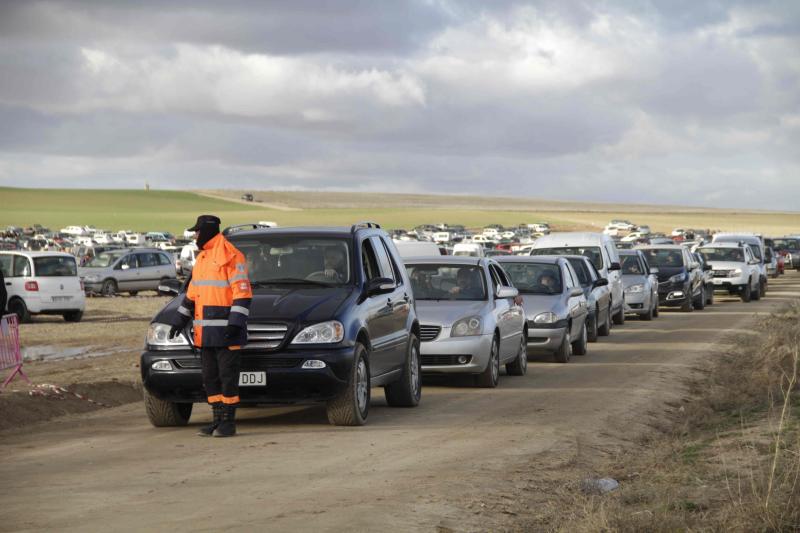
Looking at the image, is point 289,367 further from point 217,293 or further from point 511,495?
point 511,495

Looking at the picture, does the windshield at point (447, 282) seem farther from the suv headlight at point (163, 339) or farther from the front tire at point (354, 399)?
the suv headlight at point (163, 339)

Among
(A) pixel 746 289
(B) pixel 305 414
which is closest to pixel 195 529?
(B) pixel 305 414

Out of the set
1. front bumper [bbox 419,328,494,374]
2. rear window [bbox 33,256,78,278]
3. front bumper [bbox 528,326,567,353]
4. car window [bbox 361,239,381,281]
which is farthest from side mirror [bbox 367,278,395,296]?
rear window [bbox 33,256,78,278]

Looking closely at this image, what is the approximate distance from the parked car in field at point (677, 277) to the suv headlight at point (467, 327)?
19.6 metres

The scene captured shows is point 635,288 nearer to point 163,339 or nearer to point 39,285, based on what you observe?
point 39,285

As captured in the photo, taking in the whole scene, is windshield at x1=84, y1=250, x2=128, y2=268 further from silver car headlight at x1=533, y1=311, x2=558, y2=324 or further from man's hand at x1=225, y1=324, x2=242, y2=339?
man's hand at x1=225, y1=324, x2=242, y2=339

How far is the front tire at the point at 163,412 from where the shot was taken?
12.1 meters

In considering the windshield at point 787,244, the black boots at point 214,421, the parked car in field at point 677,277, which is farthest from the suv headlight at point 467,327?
the windshield at point 787,244

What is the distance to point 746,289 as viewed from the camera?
131 feet

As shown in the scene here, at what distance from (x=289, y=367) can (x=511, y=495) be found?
330 cm

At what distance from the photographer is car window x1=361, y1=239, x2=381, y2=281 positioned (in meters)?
13.1

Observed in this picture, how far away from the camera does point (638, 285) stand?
31.4 metres

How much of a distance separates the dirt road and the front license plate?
48 centimetres

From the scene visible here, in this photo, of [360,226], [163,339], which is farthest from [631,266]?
[163,339]
